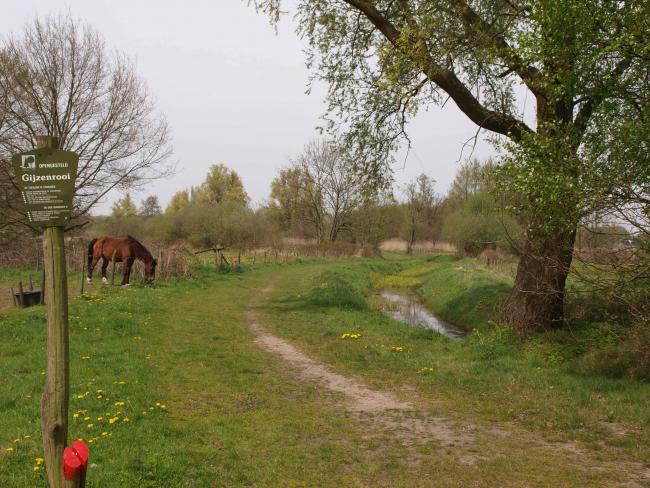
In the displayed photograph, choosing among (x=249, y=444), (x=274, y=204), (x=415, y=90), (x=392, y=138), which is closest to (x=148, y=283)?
(x=392, y=138)

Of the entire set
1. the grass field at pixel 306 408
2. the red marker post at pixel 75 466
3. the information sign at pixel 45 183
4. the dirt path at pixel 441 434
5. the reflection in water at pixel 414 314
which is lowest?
the reflection in water at pixel 414 314

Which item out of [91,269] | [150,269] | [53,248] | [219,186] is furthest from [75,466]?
[219,186]

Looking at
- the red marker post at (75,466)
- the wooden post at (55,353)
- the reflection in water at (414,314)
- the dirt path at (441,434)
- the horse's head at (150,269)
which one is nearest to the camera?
the red marker post at (75,466)

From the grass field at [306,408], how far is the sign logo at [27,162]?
3.41 metres

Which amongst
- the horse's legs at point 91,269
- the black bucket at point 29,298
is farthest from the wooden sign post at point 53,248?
the horse's legs at point 91,269

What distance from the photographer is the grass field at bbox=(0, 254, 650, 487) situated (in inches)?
235

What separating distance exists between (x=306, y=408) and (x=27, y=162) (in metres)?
5.92

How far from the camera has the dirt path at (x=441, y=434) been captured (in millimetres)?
6211

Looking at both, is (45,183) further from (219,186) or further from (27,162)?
(219,186)

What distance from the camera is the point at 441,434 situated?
736 cm

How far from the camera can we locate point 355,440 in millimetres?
7156

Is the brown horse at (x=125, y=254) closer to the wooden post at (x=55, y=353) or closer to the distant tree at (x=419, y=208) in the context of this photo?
the wooden post at (x=55, y=353)

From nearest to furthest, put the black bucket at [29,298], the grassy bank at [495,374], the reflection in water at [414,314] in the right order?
1. the grassy bank at [495,374]
2. the black bucket at [29,298]
3. the reflection in water at [414,314]

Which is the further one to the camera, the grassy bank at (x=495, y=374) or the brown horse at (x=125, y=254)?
the brown horse at (x=125, y=254)
